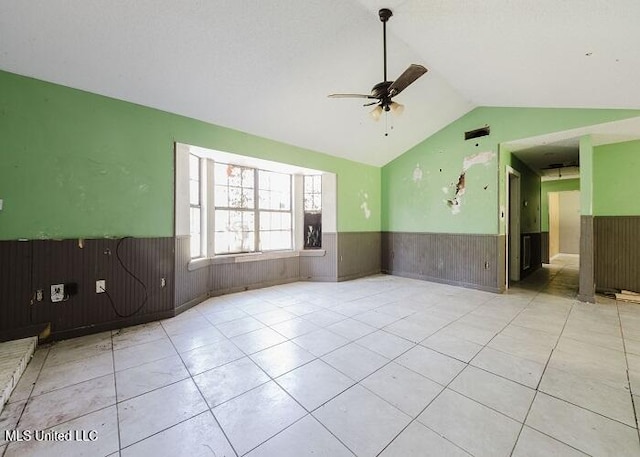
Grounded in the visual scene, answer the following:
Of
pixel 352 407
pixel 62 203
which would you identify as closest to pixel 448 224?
pixel 352 407

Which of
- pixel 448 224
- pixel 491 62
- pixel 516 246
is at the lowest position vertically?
pixel 516 246

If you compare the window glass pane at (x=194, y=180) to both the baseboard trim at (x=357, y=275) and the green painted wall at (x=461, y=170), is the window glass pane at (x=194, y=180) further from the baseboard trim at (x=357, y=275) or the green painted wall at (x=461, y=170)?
the green painted wall at (x=461, y=170)

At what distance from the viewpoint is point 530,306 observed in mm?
3855

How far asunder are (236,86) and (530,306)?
17.5 ft

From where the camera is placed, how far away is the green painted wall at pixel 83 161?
8.50 ft

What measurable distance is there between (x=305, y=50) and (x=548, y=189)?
10.3 m

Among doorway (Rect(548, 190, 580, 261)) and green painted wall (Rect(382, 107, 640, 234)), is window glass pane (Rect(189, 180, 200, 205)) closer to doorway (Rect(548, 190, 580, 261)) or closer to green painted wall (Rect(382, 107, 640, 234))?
green painted wall (Rect(382, 107, 640, 234))

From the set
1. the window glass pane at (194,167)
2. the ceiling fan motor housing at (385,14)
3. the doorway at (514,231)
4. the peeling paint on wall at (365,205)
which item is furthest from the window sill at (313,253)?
the doorway at (514,231)

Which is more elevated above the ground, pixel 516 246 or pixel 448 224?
pixel 448 224

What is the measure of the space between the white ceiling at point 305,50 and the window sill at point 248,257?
225 cm

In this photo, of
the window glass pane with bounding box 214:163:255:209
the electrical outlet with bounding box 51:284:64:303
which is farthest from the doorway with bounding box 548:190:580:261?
the electrical outlet with bounding box 51:284:64:303

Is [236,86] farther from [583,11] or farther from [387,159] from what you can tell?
[387,159]

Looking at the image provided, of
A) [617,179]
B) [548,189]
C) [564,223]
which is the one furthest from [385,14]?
[564,223]

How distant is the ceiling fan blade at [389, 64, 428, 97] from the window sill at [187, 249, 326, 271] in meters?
3.60
